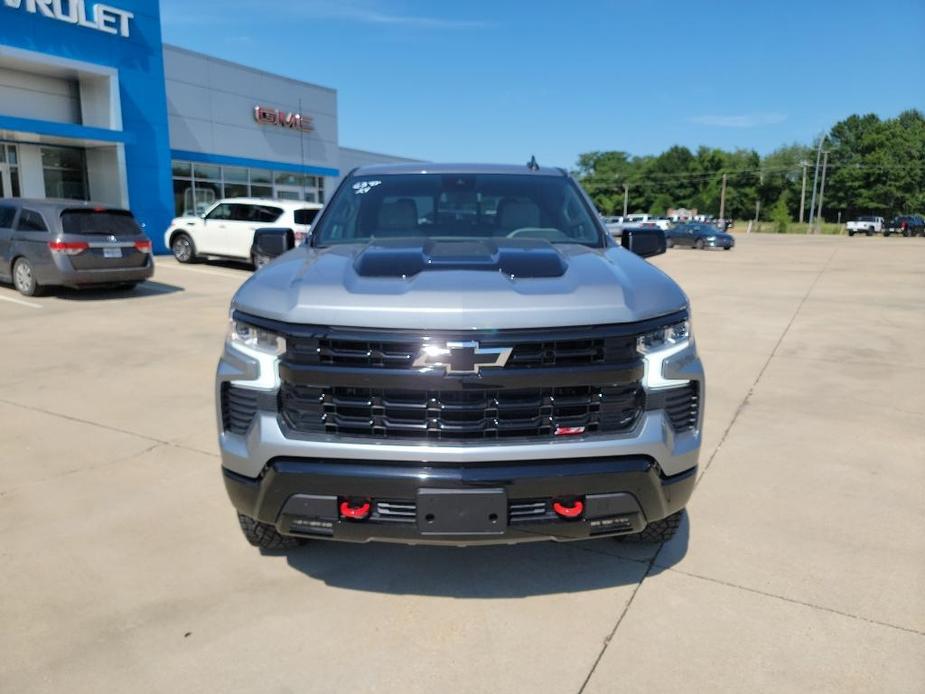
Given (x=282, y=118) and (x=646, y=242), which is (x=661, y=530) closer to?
(x=646, y=242)

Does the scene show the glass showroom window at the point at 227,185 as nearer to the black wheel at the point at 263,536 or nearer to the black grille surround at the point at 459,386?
the black wheel at the point at 263,536

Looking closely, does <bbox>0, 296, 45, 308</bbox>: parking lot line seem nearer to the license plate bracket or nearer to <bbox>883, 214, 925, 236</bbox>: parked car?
the license plate bracket

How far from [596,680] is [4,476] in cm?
371

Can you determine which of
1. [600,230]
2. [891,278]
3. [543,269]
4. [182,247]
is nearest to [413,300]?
[543,269]

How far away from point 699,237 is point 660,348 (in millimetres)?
33870

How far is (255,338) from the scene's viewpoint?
2.60 m

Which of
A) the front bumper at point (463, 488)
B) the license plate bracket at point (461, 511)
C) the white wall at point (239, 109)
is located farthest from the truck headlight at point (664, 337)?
the white wall at point (239, 109)

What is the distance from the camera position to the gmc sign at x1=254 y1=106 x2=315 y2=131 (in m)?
26.5

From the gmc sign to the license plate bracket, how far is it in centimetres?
2701

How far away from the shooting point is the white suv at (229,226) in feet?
49.6

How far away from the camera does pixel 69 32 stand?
1809cm

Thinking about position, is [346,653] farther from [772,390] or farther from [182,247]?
[182,247]

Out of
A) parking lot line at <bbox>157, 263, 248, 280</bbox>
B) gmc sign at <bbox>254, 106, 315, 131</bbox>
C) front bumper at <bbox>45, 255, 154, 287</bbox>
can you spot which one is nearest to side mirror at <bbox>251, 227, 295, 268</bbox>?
front bumper at <bbox>45, 255, 154, 287</bbox>

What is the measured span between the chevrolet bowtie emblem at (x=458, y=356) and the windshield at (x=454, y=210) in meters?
1.36
